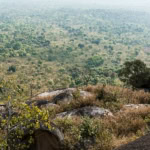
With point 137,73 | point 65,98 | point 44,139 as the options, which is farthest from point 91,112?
point 137,73

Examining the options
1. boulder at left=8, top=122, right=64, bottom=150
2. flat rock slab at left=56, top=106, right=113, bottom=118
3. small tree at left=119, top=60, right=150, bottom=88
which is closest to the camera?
boulder at left=8, top=122, right=64, bottom=150

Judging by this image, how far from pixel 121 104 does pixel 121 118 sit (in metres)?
2.32

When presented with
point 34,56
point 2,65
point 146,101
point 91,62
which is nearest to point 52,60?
point 34,56

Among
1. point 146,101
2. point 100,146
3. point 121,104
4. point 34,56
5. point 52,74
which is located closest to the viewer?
point 100,146

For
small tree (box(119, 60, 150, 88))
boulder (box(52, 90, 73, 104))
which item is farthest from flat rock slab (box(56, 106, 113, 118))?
small tree (box(119, 60, 150, 88))

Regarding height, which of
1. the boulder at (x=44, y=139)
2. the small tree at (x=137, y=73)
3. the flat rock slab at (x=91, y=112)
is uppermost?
the boulder at (x=44, y=139)

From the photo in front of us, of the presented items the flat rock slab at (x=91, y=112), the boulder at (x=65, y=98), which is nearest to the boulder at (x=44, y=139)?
the flat rock slab at (x=91, y=112)

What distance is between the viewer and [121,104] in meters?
11.9

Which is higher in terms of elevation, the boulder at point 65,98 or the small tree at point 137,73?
Answer: the boulder at point 65,98

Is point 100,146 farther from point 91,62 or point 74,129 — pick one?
point 91,62

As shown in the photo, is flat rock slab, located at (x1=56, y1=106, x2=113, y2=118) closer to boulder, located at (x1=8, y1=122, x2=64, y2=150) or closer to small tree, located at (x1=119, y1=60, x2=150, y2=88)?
boulder, located at (x1=8, y1=122, x2=64, y2=150)

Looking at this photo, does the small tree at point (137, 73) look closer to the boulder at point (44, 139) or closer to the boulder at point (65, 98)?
the boulder at point (65, 98)

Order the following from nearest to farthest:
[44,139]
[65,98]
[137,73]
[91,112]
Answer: [44,139] → [91,112] → [65,98] → [137,73]

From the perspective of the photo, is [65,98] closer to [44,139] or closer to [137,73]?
[44,139]
